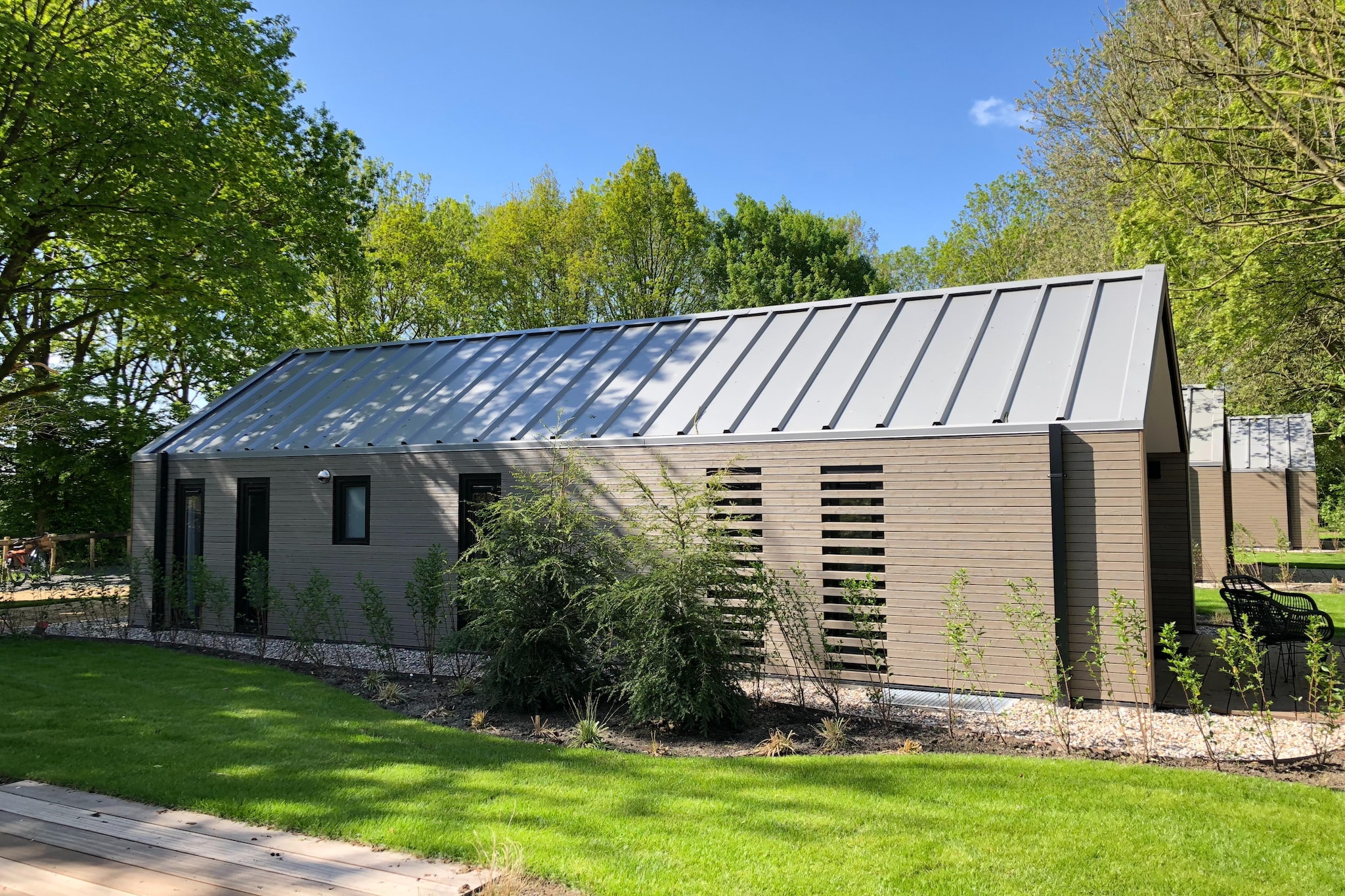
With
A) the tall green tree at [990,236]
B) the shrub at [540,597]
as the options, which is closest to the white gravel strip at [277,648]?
the shrub at [540,597]

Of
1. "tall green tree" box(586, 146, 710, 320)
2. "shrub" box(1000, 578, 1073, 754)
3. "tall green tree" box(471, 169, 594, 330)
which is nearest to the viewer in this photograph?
"shrub" box(1000, 578, 1073, 754)

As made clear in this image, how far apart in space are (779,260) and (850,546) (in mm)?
21073

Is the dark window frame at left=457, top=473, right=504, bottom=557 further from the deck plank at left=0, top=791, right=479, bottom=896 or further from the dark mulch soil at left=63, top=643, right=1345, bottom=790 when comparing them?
the deck plank at left=0, top=791, right=479, bottom=896

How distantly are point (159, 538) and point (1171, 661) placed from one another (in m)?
13.5

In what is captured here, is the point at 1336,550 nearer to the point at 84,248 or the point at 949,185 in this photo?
the point at 949,185

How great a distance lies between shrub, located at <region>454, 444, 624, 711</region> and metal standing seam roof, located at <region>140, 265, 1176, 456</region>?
2.22 m

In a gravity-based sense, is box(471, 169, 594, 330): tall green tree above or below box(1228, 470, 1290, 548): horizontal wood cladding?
above

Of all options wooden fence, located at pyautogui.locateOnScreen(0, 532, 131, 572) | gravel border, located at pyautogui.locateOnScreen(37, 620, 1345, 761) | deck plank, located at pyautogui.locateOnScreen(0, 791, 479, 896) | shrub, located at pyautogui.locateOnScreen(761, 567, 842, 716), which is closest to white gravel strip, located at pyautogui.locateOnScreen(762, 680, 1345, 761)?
gravel border, located at pyautogui.locateOnScreen(37, 620, 1345, 761)

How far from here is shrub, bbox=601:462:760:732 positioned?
6.51 metres

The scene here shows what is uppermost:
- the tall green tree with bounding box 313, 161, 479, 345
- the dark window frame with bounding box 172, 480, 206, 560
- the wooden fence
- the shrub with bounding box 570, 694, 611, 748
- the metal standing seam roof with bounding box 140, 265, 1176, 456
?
the tall green tree with bounding box 313, 161, 479, 345

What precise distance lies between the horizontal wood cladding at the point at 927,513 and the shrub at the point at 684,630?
0.94 m

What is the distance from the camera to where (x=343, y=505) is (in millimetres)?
11742

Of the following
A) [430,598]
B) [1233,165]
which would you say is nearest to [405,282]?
[430,598]

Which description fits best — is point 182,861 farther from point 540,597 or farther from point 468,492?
point 468,492
